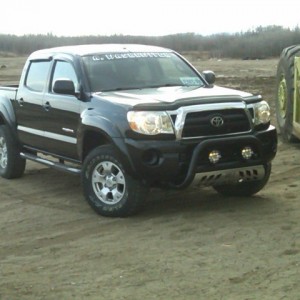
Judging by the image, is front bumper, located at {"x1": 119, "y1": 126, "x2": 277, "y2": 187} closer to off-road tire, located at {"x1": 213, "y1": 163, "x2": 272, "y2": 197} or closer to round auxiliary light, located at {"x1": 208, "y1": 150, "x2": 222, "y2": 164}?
round auxiliary light, located at {"x1": 208, "y1": 150, "x2": 222, "y2": 164}

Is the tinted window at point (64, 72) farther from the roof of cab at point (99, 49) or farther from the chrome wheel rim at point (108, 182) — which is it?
the chrome wheel rim at point (108, 182)

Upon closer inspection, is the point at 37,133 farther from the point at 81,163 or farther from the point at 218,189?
the point at 218,189

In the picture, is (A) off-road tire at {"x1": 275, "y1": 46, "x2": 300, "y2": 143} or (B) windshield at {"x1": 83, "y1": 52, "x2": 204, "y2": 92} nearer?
(B) windshield at {"x1": 83, "y1": 52, "x2": 204, "y2": 92}

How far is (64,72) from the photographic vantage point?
Result: 913cm

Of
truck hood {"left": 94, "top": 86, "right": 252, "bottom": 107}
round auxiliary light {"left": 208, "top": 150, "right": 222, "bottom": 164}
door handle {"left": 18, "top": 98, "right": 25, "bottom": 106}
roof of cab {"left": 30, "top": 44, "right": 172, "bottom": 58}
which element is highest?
roof of cab {"left": 30, "top": 44, "right": 172, "bottom": 58}

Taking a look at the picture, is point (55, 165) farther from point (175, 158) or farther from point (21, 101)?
point (175, 158)

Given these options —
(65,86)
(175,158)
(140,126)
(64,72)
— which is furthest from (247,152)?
(64,72)

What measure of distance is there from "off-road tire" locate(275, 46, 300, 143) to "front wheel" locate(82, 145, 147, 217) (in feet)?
14.4

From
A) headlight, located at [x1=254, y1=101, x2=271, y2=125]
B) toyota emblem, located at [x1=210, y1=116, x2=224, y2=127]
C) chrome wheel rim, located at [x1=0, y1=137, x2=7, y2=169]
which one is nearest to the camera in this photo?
toyota emblem, located at [x1=210, y1=116, x2=224, y2=127]

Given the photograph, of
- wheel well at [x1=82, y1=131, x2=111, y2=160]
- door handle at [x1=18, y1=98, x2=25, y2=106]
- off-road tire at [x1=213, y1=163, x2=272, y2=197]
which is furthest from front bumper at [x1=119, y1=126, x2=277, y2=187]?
door handle at [x1=18, y1=98, x2=25, y2=106]

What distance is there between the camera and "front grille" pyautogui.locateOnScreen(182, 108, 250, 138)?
7.70 metres

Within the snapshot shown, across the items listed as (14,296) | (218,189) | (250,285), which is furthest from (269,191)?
(14,296)

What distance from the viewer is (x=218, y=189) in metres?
9.00

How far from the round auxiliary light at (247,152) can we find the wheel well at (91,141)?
142 centimetres
